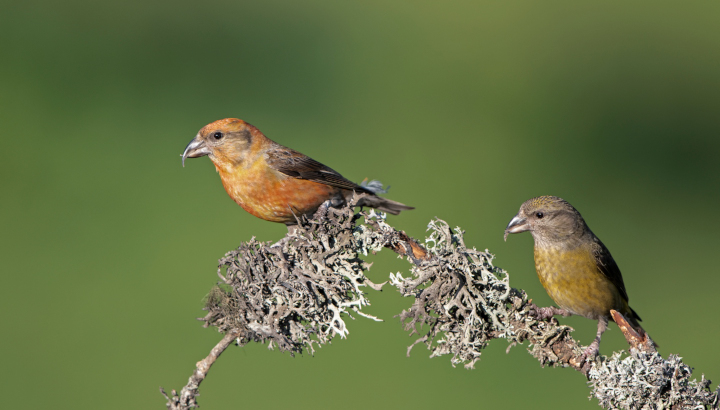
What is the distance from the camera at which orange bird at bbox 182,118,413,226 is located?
12.5 ft

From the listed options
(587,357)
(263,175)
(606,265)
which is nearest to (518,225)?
(606,265)

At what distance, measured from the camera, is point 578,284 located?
133 inches

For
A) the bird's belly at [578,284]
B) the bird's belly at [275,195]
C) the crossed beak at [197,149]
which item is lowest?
the bird's belly at [578,284]

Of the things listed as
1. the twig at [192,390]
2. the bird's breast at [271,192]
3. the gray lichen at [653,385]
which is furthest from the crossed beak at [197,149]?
the gray lichen at [653,385]

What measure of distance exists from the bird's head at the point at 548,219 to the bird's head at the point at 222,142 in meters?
1.84

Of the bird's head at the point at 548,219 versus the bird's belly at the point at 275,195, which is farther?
the bird's belly at the point at 275,195

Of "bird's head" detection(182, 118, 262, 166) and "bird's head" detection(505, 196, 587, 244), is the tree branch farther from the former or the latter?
"bird's head" detection(182, 118, 262, 166)

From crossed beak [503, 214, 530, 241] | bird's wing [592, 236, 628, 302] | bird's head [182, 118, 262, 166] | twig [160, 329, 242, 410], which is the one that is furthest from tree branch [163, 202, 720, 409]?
bird's head [182, 118, 262, 166]

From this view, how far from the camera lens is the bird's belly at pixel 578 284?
338cm

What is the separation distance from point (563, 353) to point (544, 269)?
1.05 m

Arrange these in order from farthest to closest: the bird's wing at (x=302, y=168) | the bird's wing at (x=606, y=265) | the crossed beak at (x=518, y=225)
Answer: the bird's wing at (x=302, y=168) → the bird's wing at (x=606, y=265) → the crossed beak at (x=518, y=225)

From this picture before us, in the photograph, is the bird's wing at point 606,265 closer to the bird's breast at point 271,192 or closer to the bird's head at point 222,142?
the bird's breast at point 271,192

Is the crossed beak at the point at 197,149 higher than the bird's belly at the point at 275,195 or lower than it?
higher

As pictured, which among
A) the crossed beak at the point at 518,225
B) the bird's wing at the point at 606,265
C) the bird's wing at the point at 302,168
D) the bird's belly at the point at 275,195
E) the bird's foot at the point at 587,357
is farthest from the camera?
the bird's wing at the point at 302,168
